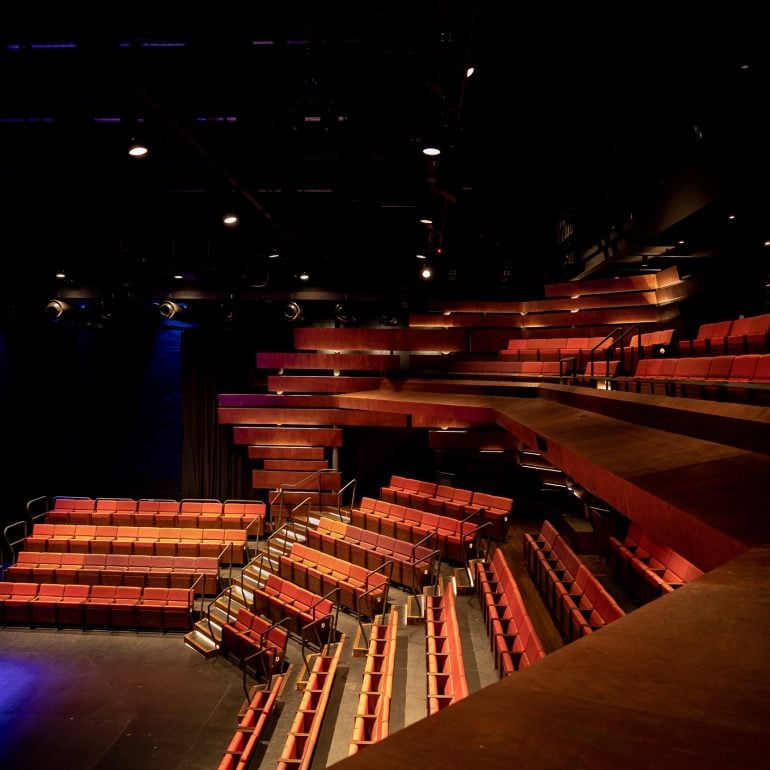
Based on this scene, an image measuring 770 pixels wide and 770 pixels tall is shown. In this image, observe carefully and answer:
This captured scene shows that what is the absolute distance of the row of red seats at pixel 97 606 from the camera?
607cm

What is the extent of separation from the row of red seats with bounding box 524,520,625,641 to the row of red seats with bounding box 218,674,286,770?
2052 mm

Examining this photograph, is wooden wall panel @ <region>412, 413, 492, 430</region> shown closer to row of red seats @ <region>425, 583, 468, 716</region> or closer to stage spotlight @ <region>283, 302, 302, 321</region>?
row of red seats @ <region>425, 583, 468, 716</region>

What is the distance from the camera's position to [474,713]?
70 cm

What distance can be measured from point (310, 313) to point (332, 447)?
1.94 m

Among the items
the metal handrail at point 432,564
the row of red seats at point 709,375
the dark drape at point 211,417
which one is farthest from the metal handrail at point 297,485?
the row of red seats at point 709,375

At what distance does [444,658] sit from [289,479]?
487 centimetres

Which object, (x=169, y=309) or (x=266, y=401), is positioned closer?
(x=169, y=309)

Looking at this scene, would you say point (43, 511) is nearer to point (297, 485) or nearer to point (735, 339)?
point (297, 485)

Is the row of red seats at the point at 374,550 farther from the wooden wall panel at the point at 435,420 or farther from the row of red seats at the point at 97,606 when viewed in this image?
the row of red seats at the point at 97,606

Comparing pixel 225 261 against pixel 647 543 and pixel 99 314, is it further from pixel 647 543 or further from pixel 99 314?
pixel 647 543

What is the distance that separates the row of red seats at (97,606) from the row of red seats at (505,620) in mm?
3197

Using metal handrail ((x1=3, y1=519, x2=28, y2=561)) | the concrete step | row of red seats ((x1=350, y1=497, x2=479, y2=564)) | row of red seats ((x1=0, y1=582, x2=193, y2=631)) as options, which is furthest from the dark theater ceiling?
the concrete step

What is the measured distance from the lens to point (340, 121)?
3980mm

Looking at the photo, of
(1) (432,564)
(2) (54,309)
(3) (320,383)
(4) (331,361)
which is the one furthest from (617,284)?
(2) (54,309)
